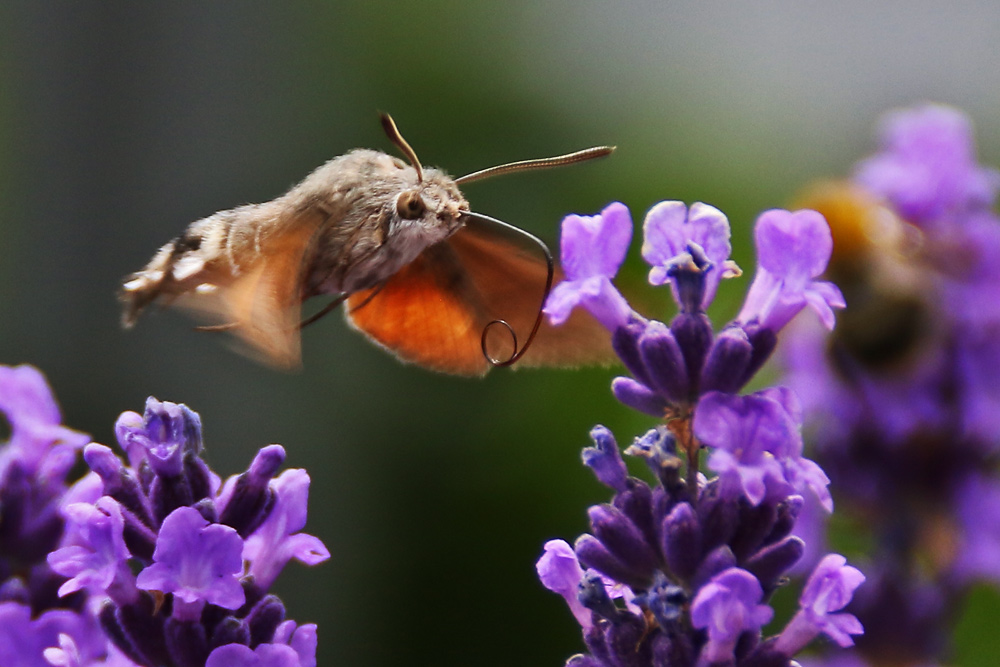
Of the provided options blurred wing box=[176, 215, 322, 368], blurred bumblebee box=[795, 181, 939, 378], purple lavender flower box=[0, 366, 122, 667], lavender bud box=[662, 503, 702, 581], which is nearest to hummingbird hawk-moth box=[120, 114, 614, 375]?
blurred wing box=[176, 215, 322, 368]

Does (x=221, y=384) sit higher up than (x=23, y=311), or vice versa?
(x=23, y=311)

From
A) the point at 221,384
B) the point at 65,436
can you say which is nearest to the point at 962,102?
the point at 221,384

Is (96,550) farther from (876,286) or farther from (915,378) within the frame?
(876,286)

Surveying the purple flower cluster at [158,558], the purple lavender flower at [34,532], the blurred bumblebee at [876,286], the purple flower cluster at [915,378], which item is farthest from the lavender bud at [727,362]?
the blurred bumblebee at [876,286]

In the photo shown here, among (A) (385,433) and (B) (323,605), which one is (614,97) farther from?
Answer: (B) (323,605)

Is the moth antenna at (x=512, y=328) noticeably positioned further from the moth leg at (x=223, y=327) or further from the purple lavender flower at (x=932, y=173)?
the purple lavender flower at (x=932, y=173)

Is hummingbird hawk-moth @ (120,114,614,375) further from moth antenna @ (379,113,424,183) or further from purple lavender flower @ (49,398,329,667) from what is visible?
purple lavender flower @ (49,398,329,667)
